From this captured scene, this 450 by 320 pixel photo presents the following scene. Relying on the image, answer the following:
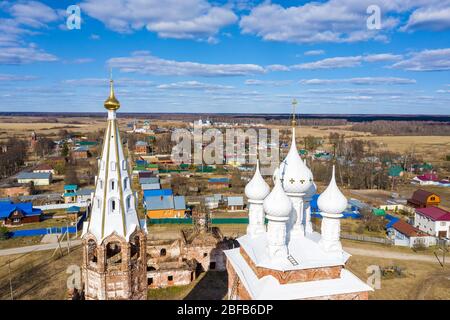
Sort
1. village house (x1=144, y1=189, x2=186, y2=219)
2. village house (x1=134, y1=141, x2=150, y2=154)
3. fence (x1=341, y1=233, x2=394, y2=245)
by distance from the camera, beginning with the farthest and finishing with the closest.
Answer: village house (x1=134, y1=141, x2=150, y2=154)
village house (x1=144, y1=189, x2=186, y2=219)
fence (x1=341, y1=233, x2=394, y2=245)

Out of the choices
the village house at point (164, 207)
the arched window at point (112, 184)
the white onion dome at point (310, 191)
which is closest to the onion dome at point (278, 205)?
the white onion dome at point (310, 191)

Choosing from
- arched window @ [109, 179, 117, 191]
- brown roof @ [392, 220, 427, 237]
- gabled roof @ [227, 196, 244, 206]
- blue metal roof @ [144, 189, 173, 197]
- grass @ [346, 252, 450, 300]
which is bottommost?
grass @ [346, 252, 450, 300]

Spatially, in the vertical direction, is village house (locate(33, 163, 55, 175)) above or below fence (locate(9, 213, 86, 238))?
above

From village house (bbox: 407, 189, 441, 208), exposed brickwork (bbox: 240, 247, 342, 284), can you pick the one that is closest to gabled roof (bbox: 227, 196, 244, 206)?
village house (bbox: 407, 189, 441, 208)

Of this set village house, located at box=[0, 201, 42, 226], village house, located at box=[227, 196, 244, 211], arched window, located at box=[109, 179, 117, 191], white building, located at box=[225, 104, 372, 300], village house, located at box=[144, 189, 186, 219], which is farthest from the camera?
village house, located at box=[227, 196, 244, 211]

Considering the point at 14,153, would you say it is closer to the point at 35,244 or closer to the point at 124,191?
the point at 35,244

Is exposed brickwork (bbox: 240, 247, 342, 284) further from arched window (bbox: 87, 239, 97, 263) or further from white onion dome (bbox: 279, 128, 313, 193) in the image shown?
arched window (bbox: 87, 239, 97, 263)

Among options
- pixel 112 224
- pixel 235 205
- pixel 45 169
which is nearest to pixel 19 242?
pixel 235 205
